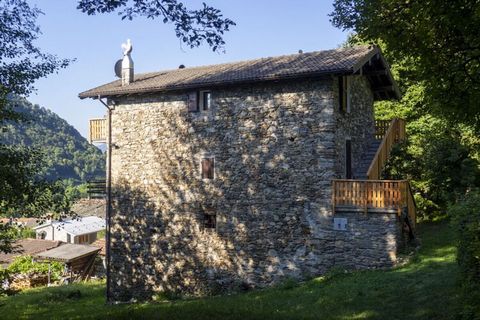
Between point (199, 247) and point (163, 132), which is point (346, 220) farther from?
point (163, 132)

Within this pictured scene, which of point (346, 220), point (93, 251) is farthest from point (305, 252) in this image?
point (93, 251)

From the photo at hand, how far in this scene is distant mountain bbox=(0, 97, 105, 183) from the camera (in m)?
117

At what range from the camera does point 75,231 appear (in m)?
49.8

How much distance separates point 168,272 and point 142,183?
3.79 metres

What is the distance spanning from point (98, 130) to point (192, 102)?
18.0ft

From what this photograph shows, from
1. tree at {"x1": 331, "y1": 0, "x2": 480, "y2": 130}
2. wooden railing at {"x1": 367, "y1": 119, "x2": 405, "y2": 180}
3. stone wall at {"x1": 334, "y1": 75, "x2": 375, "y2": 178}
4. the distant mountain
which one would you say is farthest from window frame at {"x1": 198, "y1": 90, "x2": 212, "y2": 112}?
the distant mountain

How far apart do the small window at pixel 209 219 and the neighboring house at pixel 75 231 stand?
119 feet

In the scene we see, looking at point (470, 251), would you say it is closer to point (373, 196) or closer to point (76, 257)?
point (373, 196)

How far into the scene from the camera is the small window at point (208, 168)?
1712 centimetres

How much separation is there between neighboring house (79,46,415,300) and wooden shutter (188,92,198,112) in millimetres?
39

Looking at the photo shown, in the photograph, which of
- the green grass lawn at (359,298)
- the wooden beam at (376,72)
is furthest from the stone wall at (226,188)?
the green grass lawn at (359,298)

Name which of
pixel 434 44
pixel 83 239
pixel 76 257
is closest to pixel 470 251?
pixel 434 44

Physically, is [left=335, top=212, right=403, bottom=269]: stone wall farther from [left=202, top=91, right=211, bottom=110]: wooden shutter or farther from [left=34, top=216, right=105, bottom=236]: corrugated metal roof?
[left=34, top=216, right=105, bottom=236]: corrugated metal roof

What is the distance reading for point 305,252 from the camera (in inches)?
607
